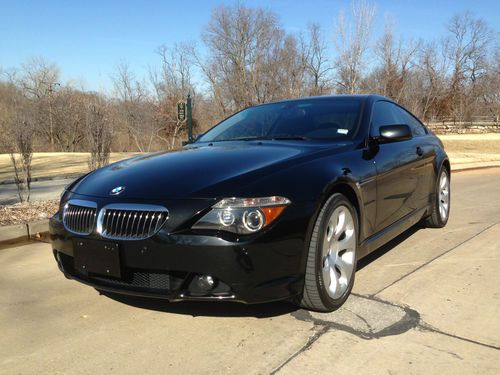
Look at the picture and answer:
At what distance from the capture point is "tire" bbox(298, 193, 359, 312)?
111 inches

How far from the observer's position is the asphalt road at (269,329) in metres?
2.47

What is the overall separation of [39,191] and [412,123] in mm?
6735

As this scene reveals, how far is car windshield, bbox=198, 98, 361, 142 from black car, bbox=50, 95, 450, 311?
0.07 ft

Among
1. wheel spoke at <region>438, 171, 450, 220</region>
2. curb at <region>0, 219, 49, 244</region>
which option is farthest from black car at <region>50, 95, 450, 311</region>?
curb at <region>0, 219, 49, 244</region>

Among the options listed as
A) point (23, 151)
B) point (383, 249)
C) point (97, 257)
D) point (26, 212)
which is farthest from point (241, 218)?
point (23, 151)

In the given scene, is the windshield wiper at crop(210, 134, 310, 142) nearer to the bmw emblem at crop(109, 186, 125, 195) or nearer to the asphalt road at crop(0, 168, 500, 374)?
the asphalt road at crop(0, 168, 500, 374)

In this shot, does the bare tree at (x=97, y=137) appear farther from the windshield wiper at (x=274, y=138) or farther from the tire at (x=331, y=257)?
the tire at (x=331, y=257)

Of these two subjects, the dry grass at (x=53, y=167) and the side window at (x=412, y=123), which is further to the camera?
the dry grass at (x=53, y=167)

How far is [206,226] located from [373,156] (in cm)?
172

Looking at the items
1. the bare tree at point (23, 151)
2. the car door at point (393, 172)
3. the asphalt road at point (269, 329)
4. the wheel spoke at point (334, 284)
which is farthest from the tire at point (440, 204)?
the bare tree at point (23, 151)

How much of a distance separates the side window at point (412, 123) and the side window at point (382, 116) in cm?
16

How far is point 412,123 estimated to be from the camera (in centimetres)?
505

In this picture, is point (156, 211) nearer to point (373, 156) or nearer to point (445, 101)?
point (373, 156)

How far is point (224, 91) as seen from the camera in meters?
29.1
